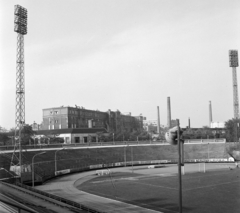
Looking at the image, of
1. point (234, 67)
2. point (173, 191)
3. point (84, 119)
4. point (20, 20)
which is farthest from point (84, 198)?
point (84, 119)

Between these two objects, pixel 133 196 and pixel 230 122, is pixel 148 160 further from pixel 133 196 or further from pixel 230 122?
pixel 133 196

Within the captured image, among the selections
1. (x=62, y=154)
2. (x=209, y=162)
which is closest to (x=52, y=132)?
(x=62, y=154)

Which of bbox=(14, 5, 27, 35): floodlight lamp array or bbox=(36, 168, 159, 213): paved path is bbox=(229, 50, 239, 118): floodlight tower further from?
bbox=(14, 5, 27, 35): floodlight lamp array

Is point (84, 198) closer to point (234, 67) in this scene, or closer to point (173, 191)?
point (173, 191)

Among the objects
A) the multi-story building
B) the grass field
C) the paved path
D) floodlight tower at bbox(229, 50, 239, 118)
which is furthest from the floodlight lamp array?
the multi-story building

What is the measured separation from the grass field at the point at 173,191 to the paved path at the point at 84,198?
5.14 ft

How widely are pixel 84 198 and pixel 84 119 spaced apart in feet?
279

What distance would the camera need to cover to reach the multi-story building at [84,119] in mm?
116438

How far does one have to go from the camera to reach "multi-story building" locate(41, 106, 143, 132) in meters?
116

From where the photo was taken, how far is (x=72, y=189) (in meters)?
46.0

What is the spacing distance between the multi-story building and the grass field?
60.7 metres

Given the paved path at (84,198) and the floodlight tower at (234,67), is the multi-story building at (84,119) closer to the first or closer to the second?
the floodlight tower at (234,67)

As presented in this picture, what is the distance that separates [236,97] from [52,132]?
65625 mm

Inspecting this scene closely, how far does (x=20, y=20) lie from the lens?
48.1 m
